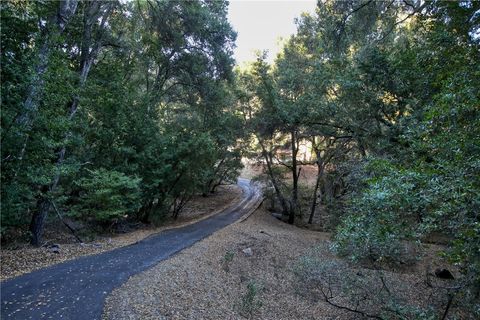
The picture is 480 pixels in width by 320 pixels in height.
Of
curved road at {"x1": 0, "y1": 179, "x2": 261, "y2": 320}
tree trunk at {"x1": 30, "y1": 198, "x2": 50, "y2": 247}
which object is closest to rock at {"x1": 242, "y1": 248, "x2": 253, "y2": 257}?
curved road at {"x1": 0, "y1": 179, "x2": 261, "y2": 320}

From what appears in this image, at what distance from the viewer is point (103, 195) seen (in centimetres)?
1008

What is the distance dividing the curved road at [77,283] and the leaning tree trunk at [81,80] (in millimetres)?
2405

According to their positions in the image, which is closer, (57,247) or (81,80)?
(57,247)

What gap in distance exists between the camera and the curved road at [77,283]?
4.89 metres

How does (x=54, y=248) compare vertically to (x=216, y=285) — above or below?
above

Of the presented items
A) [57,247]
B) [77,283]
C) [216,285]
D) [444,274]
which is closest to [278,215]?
[444,274]

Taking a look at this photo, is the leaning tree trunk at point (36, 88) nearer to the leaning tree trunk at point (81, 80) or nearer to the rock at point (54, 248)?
the leaning tree trunk at point (81, 80)

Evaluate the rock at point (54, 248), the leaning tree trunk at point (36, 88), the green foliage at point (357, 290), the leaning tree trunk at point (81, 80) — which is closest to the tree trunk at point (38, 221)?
the leaning tree trunk at point (81, 80)

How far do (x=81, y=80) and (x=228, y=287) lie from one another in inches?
312

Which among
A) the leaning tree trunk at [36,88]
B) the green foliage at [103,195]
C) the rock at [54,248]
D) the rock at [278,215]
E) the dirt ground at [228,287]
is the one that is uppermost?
the leaning tree trunk at [36,88]

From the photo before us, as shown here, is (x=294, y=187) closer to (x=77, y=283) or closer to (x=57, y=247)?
(x=57, y=247)

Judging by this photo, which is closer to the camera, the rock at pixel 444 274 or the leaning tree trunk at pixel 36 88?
the leaning tree trunk at pixel 36 88

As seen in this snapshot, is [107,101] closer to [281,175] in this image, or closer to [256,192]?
[281,175]

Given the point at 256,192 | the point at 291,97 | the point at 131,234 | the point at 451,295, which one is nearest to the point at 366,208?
the point at 451,295
